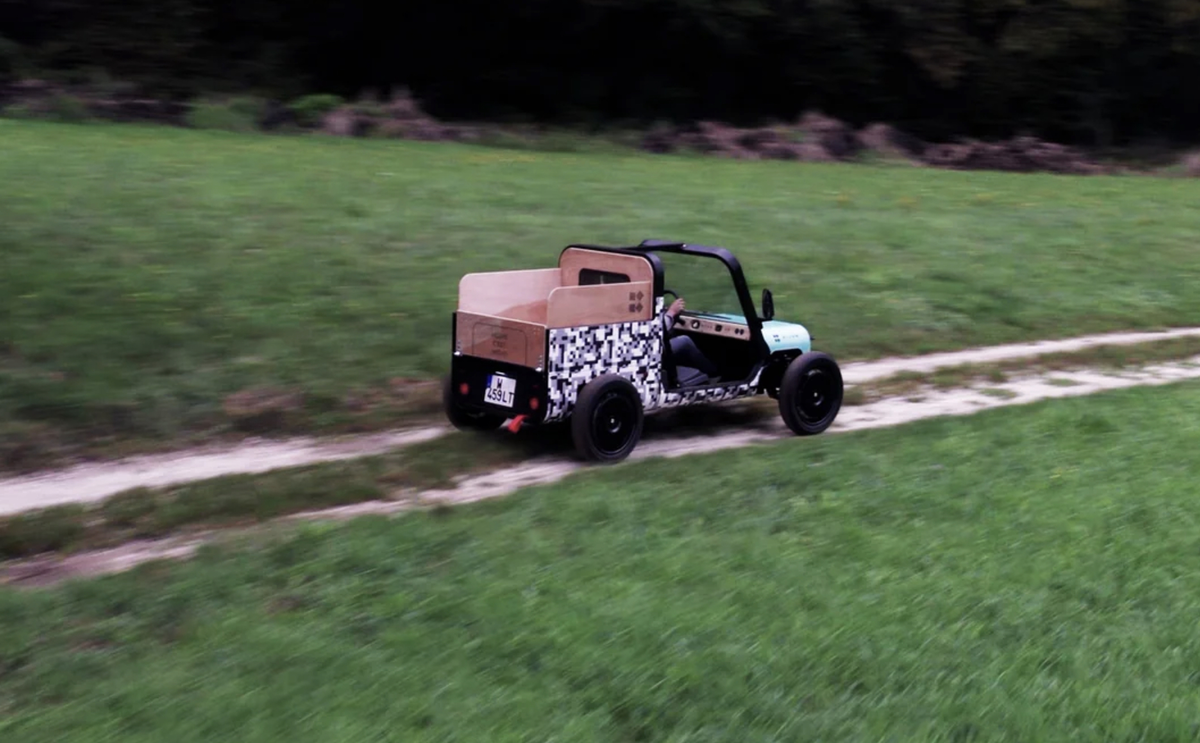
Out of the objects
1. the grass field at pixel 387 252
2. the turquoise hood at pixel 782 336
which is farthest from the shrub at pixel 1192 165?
the turquoise hood at pixel 782 336

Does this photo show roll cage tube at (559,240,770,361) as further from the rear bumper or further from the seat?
the rear bumper

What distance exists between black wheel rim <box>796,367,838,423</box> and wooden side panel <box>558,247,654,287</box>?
1.62 meters

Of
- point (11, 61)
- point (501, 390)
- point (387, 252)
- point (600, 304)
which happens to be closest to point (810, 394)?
point (600, 304)

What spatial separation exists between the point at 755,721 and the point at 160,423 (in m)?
6.06

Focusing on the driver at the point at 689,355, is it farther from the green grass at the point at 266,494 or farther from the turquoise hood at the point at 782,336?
the green grass at the point at 266,494

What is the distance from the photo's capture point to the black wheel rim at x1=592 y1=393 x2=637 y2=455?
30.2ft

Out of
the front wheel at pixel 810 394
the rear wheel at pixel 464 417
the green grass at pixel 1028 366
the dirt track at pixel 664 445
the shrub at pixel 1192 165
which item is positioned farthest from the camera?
the shrub at pixel 1192 165

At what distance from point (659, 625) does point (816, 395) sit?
477cm

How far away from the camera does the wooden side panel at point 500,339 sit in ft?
30.0

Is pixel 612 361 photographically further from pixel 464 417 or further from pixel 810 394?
pixel 810 394

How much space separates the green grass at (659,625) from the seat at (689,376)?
6.31ft

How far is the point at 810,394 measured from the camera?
10484mm

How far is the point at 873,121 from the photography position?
37.3 meters

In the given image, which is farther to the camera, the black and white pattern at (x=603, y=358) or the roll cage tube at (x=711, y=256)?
the roll cage tube at (x=711, y=256)
